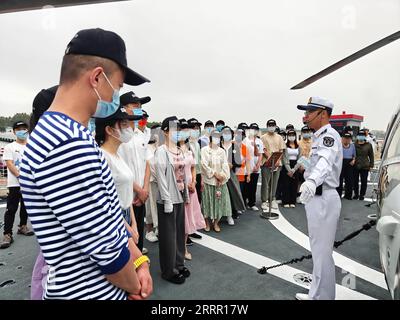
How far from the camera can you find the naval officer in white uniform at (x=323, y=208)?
2.32 metres

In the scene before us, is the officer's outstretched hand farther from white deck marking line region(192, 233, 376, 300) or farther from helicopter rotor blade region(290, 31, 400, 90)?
helicopter rotor blade region(290, 31, 400, 90)

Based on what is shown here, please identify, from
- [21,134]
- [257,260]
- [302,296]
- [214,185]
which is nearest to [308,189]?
[302,296]

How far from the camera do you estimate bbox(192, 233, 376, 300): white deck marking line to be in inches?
103

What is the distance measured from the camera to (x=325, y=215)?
238 cm

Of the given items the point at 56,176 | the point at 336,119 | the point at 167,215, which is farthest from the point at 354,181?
the point at 336,119

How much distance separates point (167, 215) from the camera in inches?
113

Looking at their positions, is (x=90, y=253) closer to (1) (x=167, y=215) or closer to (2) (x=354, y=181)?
(1) (x=167, y=215)

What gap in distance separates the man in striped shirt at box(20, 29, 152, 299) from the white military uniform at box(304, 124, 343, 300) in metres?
1.95

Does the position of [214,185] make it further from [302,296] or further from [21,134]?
[21,134]

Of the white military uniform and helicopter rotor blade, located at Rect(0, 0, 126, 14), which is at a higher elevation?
helicopter rotor blade, located at Rect(0, 0, 126, 14)

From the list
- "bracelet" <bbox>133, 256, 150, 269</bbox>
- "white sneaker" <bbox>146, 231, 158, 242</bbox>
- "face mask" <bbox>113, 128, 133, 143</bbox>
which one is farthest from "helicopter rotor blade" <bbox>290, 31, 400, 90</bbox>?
"bracelet" <bbox>133, 256, 150, 269</bbox>

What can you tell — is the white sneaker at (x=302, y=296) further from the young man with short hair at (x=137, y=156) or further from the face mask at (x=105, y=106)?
the face mask at (x=105, y=106)
